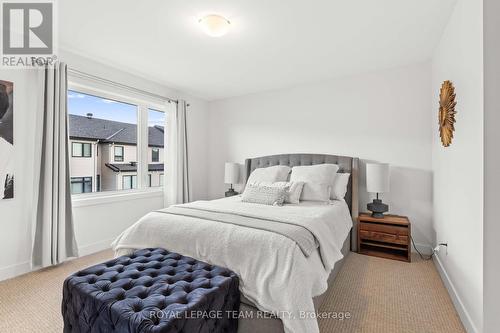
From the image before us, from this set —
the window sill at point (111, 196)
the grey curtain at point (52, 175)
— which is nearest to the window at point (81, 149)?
the grey curtain at point (52, 175)

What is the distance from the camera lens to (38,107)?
2.57 meters

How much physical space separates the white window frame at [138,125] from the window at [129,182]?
2.2 inches

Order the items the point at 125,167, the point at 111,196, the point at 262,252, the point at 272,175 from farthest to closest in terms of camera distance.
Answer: the point at 125,167 → the point at 272,175 → the point at 111,196 → the point at 262,252

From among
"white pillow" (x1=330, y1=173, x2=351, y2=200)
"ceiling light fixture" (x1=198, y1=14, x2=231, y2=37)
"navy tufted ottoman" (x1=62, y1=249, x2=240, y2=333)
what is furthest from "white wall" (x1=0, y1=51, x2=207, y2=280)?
"white pillow" (x1=330, y1=173, x2=351, y2=200)

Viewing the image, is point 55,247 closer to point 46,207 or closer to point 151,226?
point 46,207

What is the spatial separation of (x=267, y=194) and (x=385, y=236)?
4.91ft

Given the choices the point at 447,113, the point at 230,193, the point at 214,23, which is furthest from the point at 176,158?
the point at 447,113

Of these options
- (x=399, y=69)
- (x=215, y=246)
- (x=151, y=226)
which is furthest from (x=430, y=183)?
(x=151, y=226)

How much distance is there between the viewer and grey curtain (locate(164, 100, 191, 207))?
4.01 m

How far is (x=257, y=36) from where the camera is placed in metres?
2.47

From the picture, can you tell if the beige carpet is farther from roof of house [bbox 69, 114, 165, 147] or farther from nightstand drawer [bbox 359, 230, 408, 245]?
roof of house [bbox 69, 114, 165, 147]

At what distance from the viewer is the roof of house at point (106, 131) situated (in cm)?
316

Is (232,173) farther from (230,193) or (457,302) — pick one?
(457,302)
